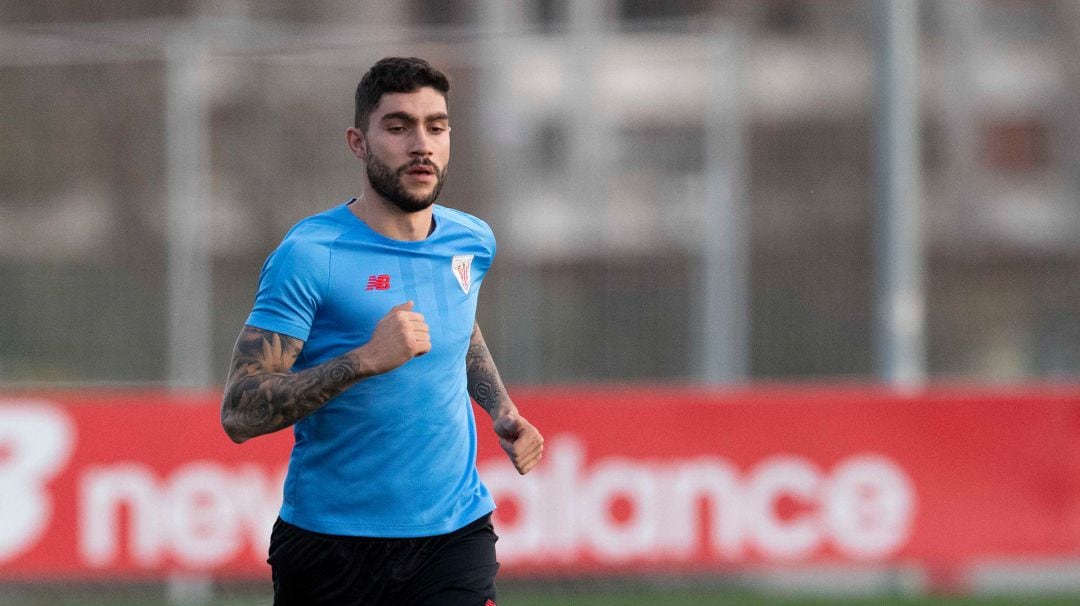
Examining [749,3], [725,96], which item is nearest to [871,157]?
[725,96]

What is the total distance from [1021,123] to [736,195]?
309 inches

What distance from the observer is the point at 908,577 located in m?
9.23

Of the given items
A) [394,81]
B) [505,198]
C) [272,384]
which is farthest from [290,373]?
[505,198]

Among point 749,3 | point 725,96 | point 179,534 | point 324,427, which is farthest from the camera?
point 749,3

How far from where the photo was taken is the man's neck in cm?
405

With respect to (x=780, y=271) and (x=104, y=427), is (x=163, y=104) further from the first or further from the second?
(x=780, y=271)

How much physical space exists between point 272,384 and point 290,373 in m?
0.10

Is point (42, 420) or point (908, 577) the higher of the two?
point (42, 420)

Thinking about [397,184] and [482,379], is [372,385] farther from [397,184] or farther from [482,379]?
[482,379]

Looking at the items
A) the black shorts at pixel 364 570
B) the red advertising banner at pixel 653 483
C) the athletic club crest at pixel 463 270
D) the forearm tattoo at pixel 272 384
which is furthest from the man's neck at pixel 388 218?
the red advertising banner at pixel 653 483

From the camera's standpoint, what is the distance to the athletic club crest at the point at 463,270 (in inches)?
162

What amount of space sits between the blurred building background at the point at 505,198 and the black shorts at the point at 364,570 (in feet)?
23.0

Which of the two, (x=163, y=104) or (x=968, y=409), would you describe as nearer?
(x=968, y=409)

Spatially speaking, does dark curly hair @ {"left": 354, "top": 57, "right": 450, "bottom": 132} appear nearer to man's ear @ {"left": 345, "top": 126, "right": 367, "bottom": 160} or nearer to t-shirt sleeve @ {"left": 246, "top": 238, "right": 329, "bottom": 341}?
man's ear @ {"left": 345, "top": 126, "right": 367, "bottom": 160}
